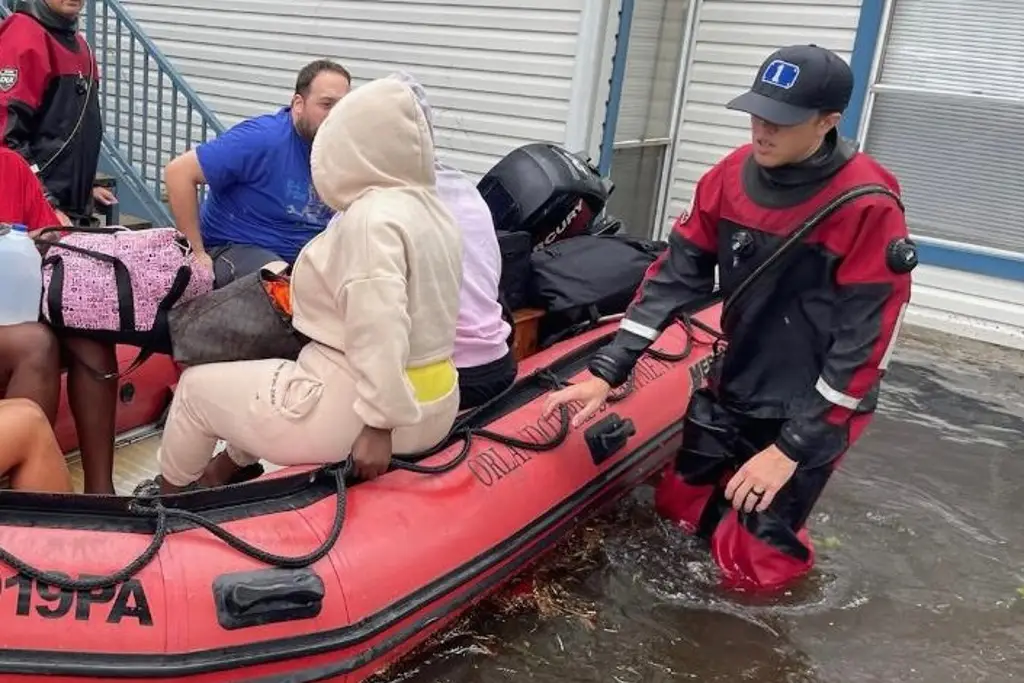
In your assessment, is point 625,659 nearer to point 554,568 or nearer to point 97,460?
point 554,568

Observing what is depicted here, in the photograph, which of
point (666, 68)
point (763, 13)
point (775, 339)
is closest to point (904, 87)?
point (763, 13)

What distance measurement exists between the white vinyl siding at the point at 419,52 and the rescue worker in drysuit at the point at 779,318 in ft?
11.6

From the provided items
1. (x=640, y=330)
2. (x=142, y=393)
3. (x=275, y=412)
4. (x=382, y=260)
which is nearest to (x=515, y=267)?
(x=640, y=330)

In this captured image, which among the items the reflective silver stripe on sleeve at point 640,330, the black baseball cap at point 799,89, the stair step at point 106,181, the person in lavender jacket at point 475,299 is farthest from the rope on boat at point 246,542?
the stair step at point 106,181

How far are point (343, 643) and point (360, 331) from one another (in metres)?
0.79

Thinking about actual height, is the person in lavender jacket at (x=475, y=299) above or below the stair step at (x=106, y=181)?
above

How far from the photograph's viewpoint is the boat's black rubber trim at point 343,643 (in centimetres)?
225

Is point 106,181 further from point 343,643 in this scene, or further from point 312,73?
point 343,643

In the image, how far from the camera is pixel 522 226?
15.2 ft

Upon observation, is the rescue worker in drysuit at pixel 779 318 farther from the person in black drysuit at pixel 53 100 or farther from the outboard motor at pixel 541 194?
the person in black drysuit at pixel 53 100

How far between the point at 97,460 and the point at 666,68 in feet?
17.6

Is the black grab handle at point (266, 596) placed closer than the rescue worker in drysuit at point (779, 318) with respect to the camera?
Yes

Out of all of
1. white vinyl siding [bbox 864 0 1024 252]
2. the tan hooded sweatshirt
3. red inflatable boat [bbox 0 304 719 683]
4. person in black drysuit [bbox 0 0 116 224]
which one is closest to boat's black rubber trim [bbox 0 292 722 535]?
red inflatable boat [bbox 0 304 719 683]

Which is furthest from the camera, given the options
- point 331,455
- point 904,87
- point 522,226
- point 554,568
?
point 904,87
